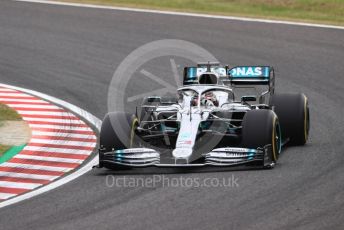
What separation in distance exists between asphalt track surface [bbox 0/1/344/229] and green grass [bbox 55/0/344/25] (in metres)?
1.36

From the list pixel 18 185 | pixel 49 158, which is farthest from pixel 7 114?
pixel 18 185

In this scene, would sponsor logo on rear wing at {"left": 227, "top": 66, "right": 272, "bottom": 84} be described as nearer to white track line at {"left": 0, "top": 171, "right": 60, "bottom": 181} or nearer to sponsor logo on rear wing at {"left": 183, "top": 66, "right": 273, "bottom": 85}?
sponsor logo on rear wing at {"left": 183, "top": 66, "right": 273, "bottom": 85}

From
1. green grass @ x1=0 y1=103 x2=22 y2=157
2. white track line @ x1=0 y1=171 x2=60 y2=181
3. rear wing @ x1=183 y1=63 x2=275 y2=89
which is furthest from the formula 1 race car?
green grass @ x1=0 y1=103 x2=22 y2=157

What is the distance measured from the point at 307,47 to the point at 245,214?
49.3ft

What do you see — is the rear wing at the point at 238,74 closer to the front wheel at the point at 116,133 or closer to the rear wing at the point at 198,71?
the rear wing at the point at 198,71

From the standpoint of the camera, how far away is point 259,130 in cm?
1540

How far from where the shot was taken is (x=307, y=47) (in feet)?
89.3

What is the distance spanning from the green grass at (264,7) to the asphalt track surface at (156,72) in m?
1.36

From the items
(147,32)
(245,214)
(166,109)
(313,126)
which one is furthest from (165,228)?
(147,32)

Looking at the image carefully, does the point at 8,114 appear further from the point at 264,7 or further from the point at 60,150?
the point at 264,7

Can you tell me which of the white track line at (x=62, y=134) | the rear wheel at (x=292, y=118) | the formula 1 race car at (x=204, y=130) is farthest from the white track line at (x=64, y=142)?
the rear wheel at (x=292, y=118)

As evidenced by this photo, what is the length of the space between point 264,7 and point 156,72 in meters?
8.30

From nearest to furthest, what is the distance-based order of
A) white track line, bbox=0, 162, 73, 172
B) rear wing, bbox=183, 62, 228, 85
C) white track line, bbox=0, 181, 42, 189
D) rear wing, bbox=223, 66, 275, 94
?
1. white track line, bbox=0, 181, 42, 189
2. white track line, bbox=0, 162, 73, 172
3. rear wing, bbox=223, 66, 275, 94
4. rear wing, bbox=183, 62, 228, 85

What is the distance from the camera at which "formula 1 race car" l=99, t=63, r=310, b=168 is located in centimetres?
1529
